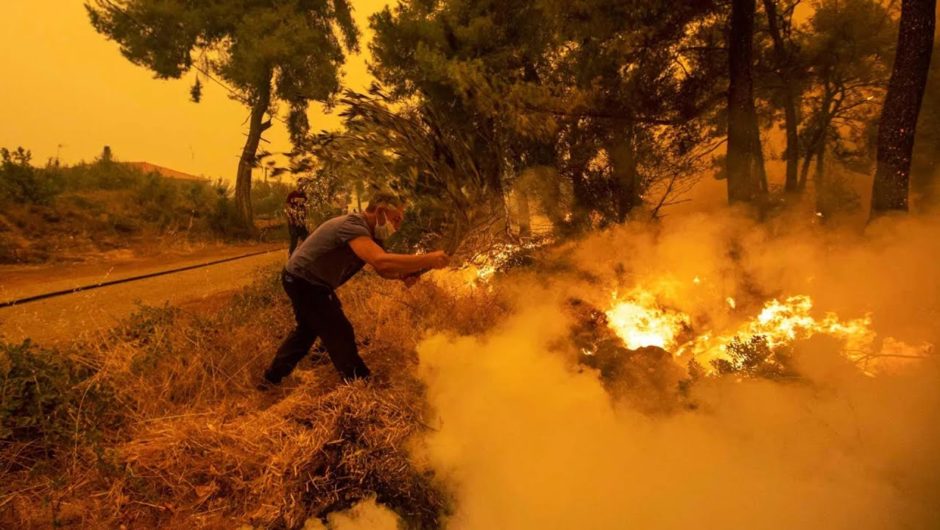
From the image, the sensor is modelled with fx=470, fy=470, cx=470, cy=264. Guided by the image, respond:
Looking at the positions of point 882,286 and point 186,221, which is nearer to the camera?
point 882,286

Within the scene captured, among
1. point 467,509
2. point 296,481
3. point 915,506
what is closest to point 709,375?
point 915,506

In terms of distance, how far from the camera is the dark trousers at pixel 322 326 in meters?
3.19

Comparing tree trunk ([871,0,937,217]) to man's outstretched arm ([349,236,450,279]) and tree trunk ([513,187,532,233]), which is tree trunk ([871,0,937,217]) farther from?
man's outstretched arm ([349,236,450,279])

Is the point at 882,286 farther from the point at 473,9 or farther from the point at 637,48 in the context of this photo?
the point at 473,9

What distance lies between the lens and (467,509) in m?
2.85

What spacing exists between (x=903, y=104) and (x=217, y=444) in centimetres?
668

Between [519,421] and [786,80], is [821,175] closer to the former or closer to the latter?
[786,80]

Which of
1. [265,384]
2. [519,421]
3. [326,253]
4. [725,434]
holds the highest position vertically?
[326,253]

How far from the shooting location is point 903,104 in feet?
15.2

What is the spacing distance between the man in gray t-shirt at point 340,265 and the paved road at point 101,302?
223 centimetres

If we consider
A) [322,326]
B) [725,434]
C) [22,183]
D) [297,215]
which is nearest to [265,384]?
[322,326]

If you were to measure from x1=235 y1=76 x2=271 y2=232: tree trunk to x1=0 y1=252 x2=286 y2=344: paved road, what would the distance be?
6.79m

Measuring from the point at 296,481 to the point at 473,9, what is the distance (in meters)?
10.2

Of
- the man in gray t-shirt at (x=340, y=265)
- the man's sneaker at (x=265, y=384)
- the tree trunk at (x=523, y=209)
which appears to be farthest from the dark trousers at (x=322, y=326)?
the tree trunk at (x=523, y=209)
